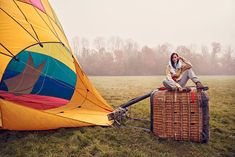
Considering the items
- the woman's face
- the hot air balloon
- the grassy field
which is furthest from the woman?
the hot air balloon

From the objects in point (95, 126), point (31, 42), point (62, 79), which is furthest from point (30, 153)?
point (62, 79)

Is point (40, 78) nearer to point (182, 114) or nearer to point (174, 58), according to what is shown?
point (174, 58)

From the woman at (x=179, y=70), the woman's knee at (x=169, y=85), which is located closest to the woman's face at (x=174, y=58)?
the woman at (x=179, y=70)

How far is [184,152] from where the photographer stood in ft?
10.7

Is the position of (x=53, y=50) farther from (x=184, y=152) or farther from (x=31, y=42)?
(x=184, y=152)

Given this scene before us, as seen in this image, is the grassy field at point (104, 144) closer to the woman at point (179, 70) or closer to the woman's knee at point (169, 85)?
the woman's knee at point (169, 85)

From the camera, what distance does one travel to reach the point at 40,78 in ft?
19.7

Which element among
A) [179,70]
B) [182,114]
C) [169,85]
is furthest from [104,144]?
[179,70]

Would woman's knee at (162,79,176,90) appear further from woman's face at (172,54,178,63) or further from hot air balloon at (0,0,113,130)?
hot air balloon at (0,0,113,130)

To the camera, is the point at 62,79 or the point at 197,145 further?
the point at 62,79

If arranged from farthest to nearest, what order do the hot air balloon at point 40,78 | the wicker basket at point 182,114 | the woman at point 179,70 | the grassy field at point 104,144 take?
the woman at point 179,70 → the hot air balloon at point 40,78 → the wicker basket at point 182,114 → the grassy field at point 104,144

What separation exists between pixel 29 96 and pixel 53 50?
A: 1160 millimetres

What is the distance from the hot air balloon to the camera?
369 cm

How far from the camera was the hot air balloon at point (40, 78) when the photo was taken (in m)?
3.69
